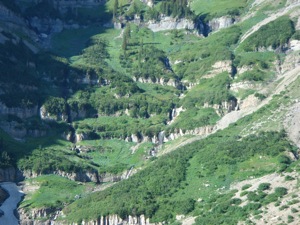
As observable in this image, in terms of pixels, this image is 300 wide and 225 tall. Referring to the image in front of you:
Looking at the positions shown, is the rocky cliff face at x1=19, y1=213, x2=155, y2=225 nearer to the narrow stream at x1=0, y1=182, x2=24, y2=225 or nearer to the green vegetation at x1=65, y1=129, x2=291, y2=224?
the green vegetation at x1=65, y1=129, x2=291, y2=224

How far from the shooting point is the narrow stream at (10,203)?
593ft

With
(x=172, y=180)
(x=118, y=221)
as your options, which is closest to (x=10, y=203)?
(x=118, y=221)

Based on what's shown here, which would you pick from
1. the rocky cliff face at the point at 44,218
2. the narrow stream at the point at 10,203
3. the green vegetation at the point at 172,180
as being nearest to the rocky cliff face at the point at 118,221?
the rocky cliff face at the point at 44,218

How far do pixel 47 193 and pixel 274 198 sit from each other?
77.8 metres

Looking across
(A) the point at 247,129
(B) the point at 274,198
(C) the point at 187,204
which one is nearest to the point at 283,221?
(B) the point at 274,198

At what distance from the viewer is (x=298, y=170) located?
150 meters

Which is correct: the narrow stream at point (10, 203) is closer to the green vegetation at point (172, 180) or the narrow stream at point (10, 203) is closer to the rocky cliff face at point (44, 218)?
the rocky cliff face at point (44, 218)

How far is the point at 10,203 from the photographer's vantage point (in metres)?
188

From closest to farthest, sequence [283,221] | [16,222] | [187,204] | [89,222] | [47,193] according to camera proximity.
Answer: [283,221], [187,204], [89,222], [16,222], [47,193]

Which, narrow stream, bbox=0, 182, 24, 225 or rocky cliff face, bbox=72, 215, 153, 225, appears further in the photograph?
narrow stream, bbox=0, 182, 24, 225

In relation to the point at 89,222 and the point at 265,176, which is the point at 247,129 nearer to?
A: the point at 265,176

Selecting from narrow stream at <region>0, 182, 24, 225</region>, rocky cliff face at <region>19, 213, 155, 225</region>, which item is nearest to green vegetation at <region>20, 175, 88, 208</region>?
rocky cliff face at <region>19, 213, 155, 225</region>

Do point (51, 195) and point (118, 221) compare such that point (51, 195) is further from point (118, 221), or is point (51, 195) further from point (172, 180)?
point (172, 180)

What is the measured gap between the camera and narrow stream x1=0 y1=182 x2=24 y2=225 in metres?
181
